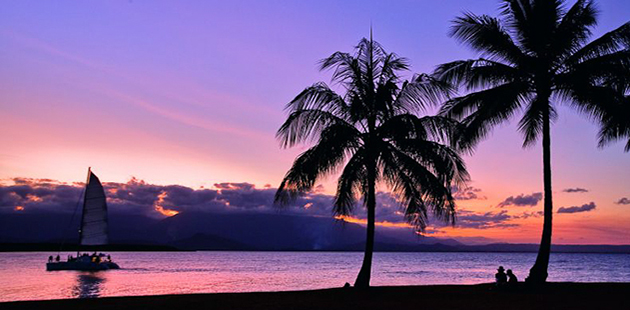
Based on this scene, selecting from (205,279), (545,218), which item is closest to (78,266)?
(205,279)

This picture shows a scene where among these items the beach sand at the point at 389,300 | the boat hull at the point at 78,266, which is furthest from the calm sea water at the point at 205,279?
the beach sand at the point at 389,300

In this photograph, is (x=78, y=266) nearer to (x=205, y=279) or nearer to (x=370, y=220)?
(x=205, y=279)

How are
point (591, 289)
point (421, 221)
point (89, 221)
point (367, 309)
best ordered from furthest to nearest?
point (89, 221), point (421, 221), point (591, 289), point (367, 309)

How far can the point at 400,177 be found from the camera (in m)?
19.8

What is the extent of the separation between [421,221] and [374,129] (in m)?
3.80

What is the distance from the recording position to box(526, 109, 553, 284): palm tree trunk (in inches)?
778

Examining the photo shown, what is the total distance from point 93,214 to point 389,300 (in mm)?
63358

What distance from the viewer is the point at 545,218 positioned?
2006 cm

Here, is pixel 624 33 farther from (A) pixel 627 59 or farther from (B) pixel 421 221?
(B) pixel 421 221

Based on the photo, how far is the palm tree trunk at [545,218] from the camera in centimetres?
1975

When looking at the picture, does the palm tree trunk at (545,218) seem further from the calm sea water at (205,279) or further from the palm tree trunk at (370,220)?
the calm sea water at (205,279)

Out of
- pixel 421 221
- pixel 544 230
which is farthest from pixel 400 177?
pixel 544 230

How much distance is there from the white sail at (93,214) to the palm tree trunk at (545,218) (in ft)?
201

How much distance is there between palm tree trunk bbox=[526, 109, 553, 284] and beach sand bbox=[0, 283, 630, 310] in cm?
66
